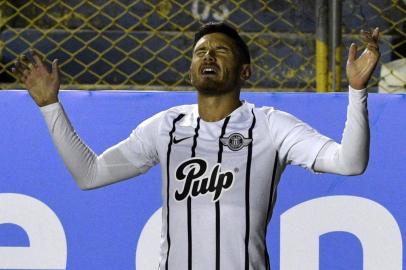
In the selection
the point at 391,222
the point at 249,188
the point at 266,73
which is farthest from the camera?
the point at 266,73

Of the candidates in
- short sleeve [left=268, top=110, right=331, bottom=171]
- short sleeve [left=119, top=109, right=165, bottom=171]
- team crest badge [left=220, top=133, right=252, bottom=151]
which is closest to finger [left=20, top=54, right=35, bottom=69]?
short sleeve [left=119, top=109, right=165, bottom=171]

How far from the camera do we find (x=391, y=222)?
12.1ft

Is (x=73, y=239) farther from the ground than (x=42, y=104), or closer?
closer

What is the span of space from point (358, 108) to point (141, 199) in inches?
56.4

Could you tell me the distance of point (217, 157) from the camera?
278 centimetres

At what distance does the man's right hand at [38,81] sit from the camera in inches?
111

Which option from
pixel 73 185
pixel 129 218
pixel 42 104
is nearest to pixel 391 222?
pixel 129 218

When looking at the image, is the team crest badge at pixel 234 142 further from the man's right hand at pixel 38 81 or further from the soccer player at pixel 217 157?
the man's right hand at pixel 38 81

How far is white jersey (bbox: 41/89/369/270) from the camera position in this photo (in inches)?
107

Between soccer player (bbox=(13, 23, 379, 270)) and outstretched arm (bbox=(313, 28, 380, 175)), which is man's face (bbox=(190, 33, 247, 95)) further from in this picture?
outstretched arm (bbox=(313, 28, 380, 175))

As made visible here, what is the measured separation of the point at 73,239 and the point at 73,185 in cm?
21

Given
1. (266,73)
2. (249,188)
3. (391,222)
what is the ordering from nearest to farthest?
1. (249,188)
2. (391,222)
3. (266,73)

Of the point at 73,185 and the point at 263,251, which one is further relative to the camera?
the point at 73,185

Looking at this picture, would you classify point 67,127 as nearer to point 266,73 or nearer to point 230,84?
point 230,84
